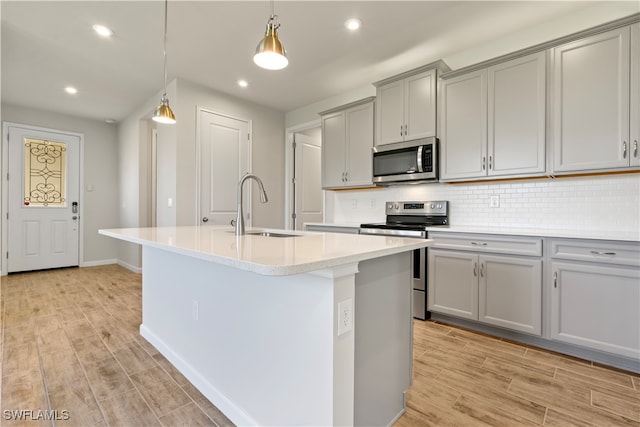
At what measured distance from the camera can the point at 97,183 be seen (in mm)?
5523

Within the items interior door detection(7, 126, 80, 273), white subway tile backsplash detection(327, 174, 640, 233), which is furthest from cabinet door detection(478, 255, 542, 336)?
interior door detection(7, 126, 80, 273)

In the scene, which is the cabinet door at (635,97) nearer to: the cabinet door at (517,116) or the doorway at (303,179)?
the cabinet door at (517,116)

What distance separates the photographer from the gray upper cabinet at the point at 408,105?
302 cm

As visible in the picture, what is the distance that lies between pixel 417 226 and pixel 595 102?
1.61 metres

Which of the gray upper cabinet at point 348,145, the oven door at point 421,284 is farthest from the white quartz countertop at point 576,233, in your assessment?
the gray upper cabinet at point 348,145

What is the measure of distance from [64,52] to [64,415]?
3436 mm

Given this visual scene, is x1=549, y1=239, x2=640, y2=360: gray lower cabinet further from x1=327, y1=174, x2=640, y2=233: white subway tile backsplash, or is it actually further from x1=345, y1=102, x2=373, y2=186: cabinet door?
x1=345, y1=102, x2=373, y2=186: cabinet door

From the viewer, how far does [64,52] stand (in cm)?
315

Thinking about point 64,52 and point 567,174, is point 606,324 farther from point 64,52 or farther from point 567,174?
point 64,52

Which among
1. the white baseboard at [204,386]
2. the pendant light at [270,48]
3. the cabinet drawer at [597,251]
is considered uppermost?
the pendant light at [270,48]

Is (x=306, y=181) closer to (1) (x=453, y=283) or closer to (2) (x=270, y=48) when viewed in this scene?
(1) (x=453, y=283)

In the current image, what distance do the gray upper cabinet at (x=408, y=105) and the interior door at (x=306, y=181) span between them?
1.92 meters

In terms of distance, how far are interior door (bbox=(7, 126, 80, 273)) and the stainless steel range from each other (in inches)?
206

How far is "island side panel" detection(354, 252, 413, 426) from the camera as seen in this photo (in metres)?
1.30
